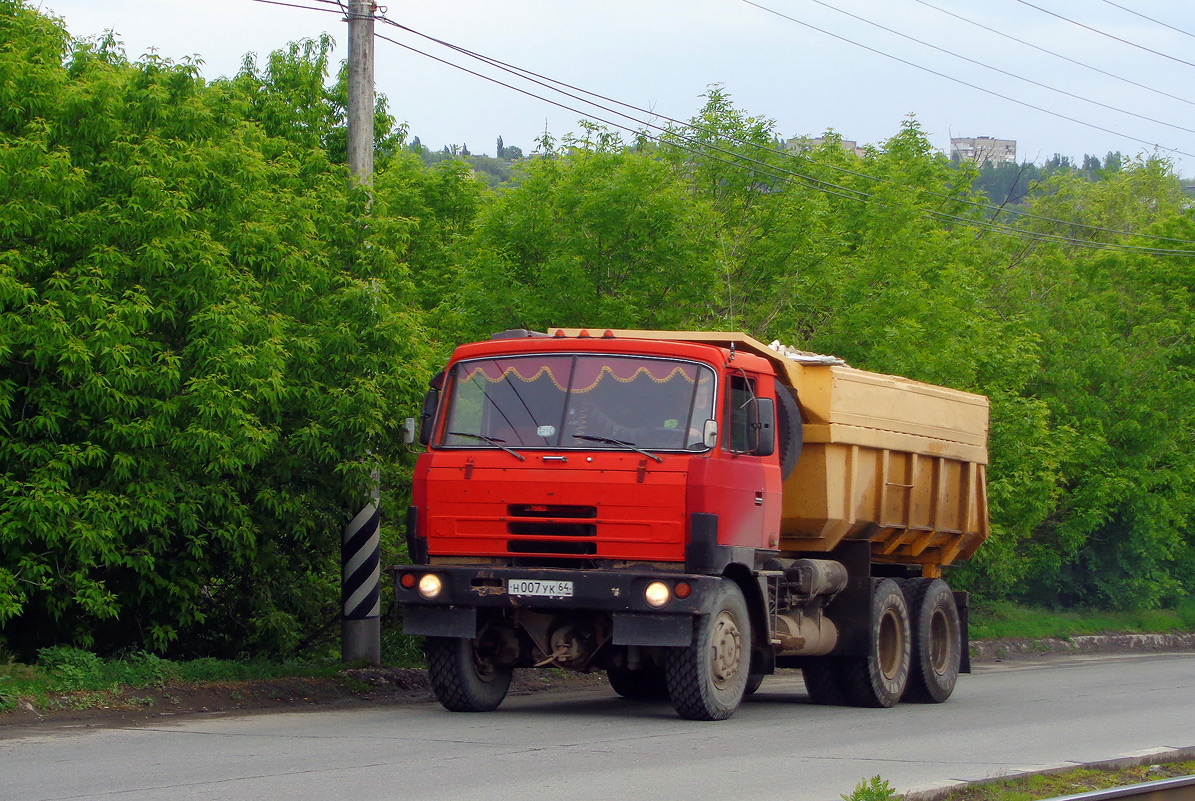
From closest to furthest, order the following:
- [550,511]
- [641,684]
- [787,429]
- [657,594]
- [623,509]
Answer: [657,594]
[623,509]
[550,511]
[787,429]
[641,684]

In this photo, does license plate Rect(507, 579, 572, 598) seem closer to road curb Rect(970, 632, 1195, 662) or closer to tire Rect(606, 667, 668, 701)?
tire Rect(606, 667, 668, 701)

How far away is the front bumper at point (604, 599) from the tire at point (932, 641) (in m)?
4.94

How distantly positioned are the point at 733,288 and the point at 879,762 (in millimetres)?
10647

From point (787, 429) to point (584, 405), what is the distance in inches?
97.1

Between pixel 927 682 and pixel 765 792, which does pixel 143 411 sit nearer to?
pixel 765 792

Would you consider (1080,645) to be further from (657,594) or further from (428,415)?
(428,415)

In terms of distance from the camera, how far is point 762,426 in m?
11.5

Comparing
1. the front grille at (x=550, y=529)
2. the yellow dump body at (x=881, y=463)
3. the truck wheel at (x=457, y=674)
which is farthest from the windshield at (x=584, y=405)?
the truck wheel at (x=457, y=674)

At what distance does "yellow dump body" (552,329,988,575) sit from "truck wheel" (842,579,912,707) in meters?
0.58

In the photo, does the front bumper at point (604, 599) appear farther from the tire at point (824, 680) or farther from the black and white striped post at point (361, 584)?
the tire at point (824, 680)

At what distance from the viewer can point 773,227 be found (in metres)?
20.1

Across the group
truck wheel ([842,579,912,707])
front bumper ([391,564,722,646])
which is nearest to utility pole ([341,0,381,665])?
front bumper ([391,564,722,646])

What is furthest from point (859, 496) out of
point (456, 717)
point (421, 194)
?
point (421, 194)

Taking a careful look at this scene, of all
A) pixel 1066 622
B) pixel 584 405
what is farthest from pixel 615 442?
pixel 1066 622
